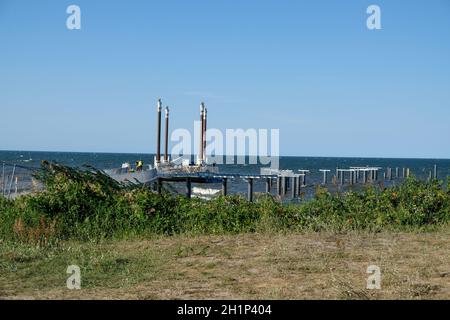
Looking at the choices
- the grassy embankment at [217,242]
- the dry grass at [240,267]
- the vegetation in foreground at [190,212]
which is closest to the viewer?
the dry grass at [240,267]

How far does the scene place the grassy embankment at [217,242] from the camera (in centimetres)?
740

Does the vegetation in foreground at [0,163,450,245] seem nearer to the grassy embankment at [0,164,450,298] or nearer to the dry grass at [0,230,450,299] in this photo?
the grassy embankment at [0,164,450,298]

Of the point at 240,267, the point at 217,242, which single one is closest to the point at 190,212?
the point at 217,242

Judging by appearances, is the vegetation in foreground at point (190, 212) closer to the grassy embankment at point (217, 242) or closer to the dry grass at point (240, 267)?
the grassy embankment at point (217, 242)

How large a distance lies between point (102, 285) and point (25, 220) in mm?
5128

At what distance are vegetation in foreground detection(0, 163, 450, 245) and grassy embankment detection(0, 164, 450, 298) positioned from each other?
0.9 inches

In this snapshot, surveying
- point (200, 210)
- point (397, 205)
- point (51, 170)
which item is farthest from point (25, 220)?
point (397, 205)

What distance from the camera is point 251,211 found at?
42.8ft

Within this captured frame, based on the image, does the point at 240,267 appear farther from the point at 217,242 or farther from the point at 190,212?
the point at 190,212

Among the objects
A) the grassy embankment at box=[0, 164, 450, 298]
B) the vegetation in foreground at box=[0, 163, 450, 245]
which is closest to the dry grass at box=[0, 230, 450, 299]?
the grassy embankment at box=[0, 164, 450, 298]

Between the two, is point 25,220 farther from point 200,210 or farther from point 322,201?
point 322,201

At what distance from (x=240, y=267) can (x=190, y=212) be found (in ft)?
13.9

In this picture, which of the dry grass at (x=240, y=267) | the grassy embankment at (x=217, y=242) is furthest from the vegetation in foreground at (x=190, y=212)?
the dry grass at (x=240, y=267)

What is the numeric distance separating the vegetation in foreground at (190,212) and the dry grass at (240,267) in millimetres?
846
